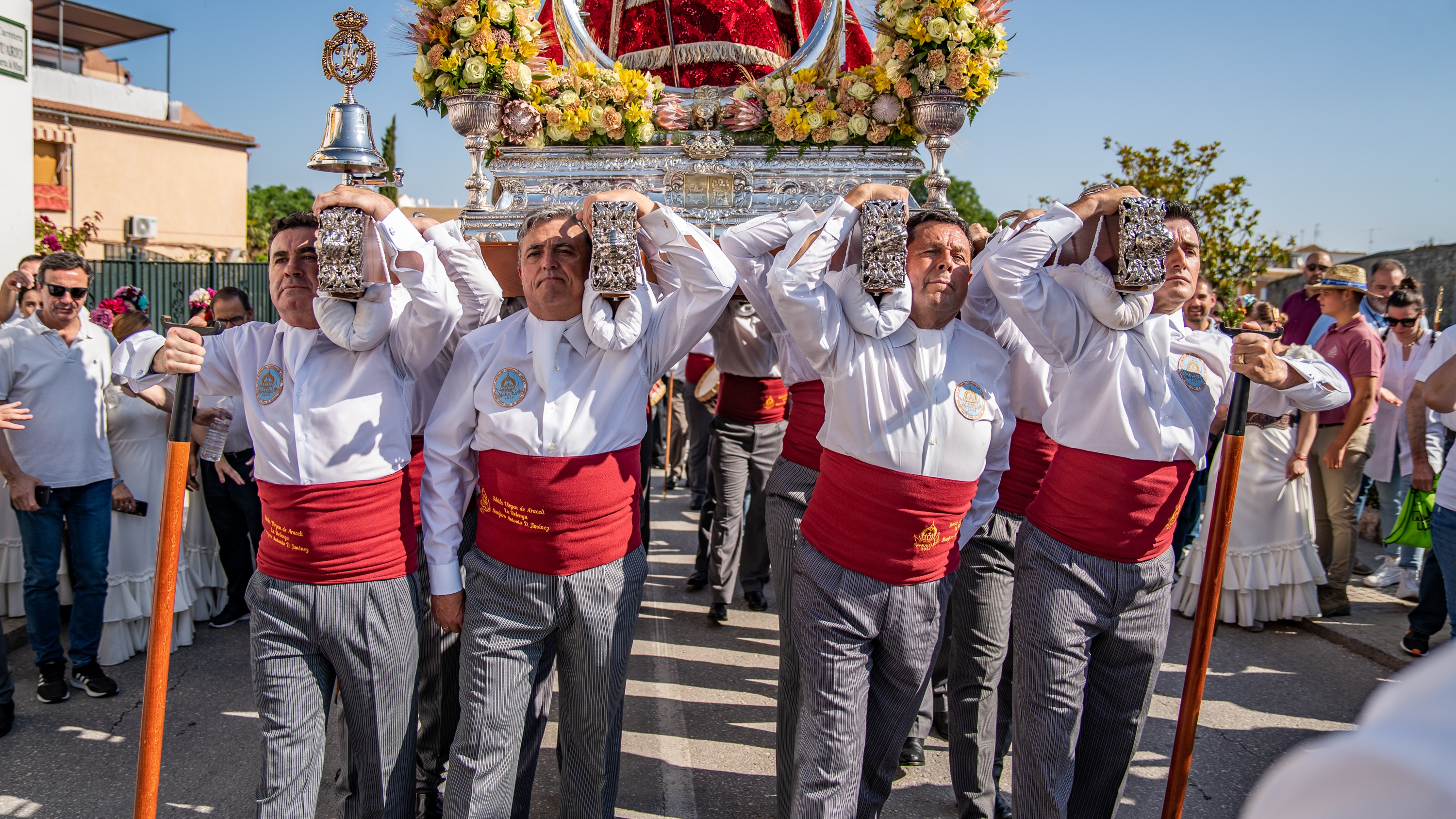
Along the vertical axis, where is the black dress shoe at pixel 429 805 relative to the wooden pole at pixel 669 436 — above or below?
below

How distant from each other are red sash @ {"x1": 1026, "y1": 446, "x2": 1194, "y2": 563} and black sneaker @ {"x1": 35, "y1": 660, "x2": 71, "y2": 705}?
4331mm

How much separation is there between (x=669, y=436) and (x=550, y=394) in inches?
241

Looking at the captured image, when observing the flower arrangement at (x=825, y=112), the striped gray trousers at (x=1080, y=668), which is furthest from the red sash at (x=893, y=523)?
the flower arrangement at (x=825, y=112)

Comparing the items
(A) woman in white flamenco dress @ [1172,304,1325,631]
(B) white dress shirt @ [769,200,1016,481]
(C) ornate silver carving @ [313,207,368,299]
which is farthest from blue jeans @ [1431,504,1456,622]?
(C) ornate silver carving @ [313,207,368,299]

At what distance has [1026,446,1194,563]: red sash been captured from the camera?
2.61 metres

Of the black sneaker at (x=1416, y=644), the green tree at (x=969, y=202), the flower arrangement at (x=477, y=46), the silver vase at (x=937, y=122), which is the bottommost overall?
the black sneaker at (x=1416, y=644)

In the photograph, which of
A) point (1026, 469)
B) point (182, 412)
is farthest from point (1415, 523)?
point (182, 412)

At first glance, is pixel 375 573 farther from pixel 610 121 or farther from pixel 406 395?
pixel 610 121

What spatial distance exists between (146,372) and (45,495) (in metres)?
1.96

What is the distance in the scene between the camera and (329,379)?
8.64ft

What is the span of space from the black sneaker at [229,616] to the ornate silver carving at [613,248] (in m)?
3.88

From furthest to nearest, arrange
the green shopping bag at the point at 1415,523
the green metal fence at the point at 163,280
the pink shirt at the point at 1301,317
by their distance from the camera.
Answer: the green metal fence at the point at 163,280
the pink shirt at the point at 1301,317
the green shopping bag at the point at 1415,523

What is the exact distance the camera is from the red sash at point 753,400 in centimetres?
525

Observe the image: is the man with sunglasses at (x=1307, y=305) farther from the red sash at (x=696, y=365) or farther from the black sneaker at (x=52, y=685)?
the black sneaker at (x=52, y=685)
